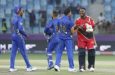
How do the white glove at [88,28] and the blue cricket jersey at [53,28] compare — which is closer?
the white glove at [88,28]

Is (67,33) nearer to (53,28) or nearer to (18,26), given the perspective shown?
(53,28)

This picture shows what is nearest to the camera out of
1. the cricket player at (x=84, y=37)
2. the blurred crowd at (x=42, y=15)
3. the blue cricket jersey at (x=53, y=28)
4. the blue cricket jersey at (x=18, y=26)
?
the blue cricket jersey at (x=18, y=26)

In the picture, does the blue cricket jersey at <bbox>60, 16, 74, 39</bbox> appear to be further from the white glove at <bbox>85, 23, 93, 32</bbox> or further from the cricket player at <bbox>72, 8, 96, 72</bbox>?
the white glove at <bbox>85, 23, 93, 32</bbox>

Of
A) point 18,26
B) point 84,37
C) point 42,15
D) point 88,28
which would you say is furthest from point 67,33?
point 42,15

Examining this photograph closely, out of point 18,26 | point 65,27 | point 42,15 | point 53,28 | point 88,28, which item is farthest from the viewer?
point 42,15

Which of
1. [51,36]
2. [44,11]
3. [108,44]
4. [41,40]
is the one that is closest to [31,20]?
[44,11]

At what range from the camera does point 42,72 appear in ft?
57.0

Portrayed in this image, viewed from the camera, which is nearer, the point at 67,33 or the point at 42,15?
the point at 67,33

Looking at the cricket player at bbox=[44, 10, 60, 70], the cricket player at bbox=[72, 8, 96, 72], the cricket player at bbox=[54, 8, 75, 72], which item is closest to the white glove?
the cricket player at bbox=[72, 8, 96, 72]

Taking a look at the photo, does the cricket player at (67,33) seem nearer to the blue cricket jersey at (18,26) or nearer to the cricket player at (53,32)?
the cricket player at (53,32)

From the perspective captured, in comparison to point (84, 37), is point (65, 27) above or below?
above

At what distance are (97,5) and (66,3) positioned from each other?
236cm

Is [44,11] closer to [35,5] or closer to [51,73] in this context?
[35,5]

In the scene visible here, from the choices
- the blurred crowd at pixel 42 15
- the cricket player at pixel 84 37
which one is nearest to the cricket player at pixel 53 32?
the cricket player at pixel 84 37
